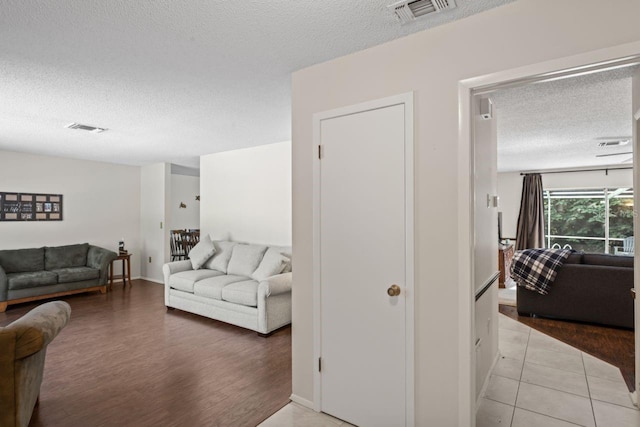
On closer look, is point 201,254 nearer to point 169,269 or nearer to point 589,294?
point 169,269

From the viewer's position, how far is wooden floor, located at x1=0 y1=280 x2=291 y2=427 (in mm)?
2311

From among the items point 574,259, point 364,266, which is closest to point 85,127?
point 364,266

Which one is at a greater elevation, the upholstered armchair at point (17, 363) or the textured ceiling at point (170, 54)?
the textured ceiling at point (170, 54)

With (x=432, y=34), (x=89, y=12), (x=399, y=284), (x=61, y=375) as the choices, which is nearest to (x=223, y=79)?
(x=89, y=12)

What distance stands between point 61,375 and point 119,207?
15.6ft

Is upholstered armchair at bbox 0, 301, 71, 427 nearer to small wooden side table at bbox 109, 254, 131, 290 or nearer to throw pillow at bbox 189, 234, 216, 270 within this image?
throw pillow at bbox 189, 234, 216, 270

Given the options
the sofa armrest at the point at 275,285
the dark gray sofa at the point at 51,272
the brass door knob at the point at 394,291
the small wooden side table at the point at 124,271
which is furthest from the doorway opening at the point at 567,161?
the small wooden side table at the point at 124,271

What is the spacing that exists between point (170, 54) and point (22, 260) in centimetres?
529

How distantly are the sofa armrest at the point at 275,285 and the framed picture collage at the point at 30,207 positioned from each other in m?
4.67

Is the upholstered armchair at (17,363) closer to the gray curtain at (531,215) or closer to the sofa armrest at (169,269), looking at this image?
the sofa armrest at (169,269)

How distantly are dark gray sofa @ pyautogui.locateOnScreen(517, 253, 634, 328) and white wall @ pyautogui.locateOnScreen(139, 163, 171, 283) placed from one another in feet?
20.6

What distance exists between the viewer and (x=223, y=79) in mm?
2600

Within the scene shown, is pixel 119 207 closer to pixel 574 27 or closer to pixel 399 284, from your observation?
pixel 399 284

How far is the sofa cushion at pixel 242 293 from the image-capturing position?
385 cm
